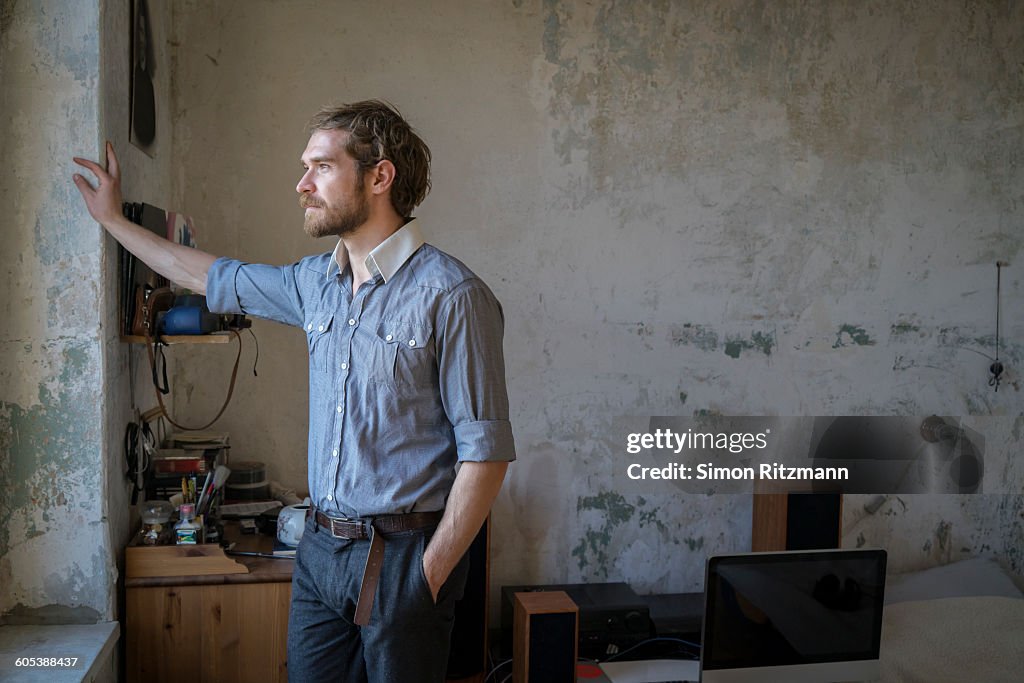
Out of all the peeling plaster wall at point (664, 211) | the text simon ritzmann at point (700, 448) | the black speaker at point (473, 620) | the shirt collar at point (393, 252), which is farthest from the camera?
the text simon ritzmann at point (700, 448)

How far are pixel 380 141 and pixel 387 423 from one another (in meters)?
0.60

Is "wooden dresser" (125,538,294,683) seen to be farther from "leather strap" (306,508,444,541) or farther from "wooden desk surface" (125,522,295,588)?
"leather strap" (306,508,444,541)

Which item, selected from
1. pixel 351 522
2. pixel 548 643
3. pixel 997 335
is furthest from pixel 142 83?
pixel 997 335

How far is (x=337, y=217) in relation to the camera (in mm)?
1933

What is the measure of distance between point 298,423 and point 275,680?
102 centimetres

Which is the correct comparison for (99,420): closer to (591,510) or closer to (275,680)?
(275,680)

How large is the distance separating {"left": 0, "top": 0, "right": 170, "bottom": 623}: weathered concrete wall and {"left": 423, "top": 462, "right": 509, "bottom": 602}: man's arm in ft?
3.02

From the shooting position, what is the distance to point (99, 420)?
7.22ft

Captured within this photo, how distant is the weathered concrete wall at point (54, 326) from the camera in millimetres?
2123

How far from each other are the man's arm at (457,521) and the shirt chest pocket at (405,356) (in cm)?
21

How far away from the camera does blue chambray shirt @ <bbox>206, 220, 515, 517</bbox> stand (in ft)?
6.11

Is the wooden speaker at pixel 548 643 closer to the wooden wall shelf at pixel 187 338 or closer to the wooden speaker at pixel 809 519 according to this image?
the wooden speaker at pixel 809 519

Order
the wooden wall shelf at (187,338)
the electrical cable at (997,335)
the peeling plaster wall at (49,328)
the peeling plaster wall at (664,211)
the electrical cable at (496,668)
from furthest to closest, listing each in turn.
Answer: the electrical cable at (997,335), the peeling plaster wall at (664,211), the electrical cable at (496,668), the wooden wall shelf at (187,338), the peeling plaster wall at (49,328)

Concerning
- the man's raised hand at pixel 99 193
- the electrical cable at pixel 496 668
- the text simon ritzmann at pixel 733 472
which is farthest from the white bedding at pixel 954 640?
the man's raised hand at pixel 99 193
